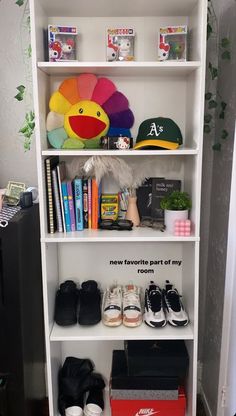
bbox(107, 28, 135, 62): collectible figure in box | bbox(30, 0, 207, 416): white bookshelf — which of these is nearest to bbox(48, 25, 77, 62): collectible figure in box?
bbox(30, 0, 207, 416): white bookshelf

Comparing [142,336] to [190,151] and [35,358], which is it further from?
[190,151]

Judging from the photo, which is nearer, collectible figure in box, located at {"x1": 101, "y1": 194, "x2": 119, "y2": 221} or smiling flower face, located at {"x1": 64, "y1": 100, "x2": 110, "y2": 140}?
smiling flower face, located at {"x1": 64, "y1": 100, "x2": 110, "y2": 140}

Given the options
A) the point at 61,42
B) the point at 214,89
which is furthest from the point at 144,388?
the point at 61,42

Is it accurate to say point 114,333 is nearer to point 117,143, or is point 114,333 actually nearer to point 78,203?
point 78,203

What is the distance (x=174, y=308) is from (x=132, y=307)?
182 millimetres

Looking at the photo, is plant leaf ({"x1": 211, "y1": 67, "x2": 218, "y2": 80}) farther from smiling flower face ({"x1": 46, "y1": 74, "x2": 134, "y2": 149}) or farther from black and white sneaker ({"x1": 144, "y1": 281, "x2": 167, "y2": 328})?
black and white sneaker ({"x1": 144, "y1": 281, "x2": 167, "y2": 328})

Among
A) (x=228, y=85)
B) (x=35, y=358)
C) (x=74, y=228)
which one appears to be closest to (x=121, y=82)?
(x=228, y=85)

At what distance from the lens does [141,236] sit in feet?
5.11

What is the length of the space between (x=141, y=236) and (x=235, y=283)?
0.40 m

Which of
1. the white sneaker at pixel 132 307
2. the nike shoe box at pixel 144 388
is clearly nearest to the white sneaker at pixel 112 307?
the white sneaker at pixel 132 307

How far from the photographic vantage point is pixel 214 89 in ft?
5.93

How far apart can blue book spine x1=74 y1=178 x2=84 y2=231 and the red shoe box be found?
0.79 m

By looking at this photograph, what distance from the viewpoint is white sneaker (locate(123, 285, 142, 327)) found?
1.64 meters

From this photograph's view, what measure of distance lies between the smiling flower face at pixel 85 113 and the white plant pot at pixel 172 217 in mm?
411
